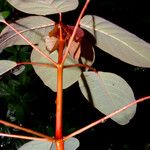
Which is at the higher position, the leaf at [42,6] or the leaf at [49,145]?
the leaf at [42,6]

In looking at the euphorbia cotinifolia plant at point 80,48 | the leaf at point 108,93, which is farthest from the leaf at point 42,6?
the leaf at point 108,93

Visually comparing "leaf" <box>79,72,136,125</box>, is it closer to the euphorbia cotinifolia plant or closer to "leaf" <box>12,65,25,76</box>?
the euphorbia cotinifolia plant

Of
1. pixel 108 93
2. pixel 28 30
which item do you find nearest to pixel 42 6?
pixel 28 30

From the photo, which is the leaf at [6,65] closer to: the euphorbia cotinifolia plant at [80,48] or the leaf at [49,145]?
the euphorbia cotinifolia plant at [80,48]

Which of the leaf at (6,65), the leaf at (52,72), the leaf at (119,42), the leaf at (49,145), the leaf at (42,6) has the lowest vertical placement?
the leaf at (49,145)

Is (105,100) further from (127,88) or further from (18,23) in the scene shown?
(18,23)

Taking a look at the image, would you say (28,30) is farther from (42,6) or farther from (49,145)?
(49,145)
